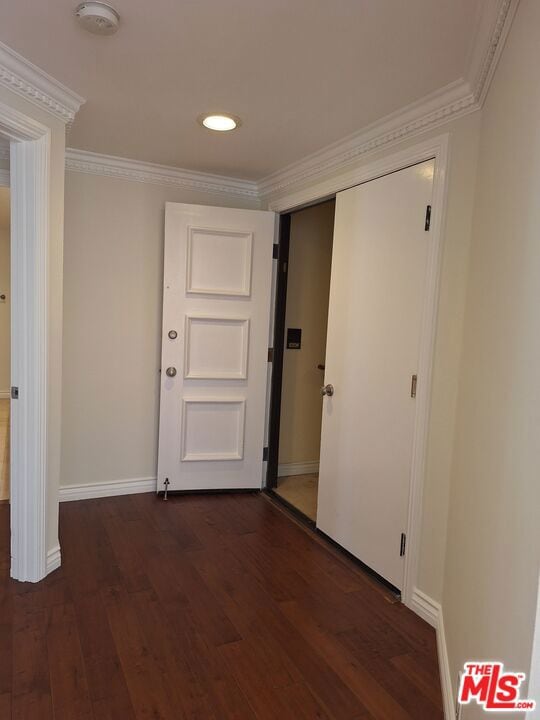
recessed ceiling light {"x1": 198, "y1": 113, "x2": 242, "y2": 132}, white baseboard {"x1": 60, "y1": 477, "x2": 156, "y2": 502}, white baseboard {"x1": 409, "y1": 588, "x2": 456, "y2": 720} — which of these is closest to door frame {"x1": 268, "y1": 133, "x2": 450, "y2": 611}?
white baseboard {"x1": 409, "y1": 588, "x2": 456, "y2": 720}

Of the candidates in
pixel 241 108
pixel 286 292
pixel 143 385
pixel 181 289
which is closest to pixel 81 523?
pixel 143 385

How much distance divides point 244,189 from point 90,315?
145 cm

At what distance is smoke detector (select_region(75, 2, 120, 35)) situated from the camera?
1.60 m

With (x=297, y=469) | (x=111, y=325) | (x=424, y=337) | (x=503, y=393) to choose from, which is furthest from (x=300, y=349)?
(x=503, y=393)

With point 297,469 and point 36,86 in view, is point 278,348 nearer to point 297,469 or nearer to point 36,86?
point 297,469

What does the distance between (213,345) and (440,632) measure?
7.24 feet

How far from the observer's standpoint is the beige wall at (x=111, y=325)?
324cm

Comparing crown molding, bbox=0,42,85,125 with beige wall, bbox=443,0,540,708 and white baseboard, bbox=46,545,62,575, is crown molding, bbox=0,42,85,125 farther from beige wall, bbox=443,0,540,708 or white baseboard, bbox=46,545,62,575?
white baseboard, bbox=46,545,62,575

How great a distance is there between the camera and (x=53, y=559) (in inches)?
96.0

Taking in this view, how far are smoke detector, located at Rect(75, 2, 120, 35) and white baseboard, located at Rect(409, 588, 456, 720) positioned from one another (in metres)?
2.50

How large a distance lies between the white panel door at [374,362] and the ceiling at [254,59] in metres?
0.43

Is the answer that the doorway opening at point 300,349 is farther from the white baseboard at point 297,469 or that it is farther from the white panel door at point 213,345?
the white panel door at point 213,345

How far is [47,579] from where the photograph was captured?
2357mm

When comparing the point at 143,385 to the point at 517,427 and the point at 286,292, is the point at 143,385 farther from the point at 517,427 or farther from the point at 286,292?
the point at 517,427
